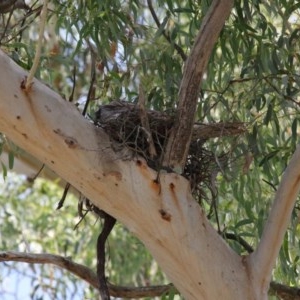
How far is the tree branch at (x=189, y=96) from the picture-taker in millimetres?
2238

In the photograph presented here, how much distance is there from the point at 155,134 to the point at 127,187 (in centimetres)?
20

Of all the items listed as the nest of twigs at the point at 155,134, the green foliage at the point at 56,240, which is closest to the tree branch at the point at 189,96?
the nest of twigs at the point at 155,134

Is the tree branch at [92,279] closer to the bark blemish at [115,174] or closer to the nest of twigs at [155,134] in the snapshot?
the nest of twigs at [155,134]

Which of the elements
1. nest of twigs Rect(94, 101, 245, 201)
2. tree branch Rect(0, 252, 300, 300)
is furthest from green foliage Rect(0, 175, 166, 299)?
nest of twigs Rect(94, 101, 245, 201)

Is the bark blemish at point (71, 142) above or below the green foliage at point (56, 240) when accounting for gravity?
below

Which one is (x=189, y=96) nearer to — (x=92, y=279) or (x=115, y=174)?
(x=115, y=174)

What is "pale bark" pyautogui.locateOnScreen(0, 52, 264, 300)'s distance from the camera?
2.16 meters

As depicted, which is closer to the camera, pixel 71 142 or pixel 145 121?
pixel 71 142

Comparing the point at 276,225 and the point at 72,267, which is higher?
the point at 72,267

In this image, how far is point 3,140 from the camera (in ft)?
10.1

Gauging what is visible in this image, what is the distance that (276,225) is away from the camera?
7.24ft

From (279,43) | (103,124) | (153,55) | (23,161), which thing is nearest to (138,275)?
(23,161)

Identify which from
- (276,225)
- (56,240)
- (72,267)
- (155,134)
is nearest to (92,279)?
(72,267)

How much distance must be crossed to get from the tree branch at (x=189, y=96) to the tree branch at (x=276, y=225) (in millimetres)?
236
